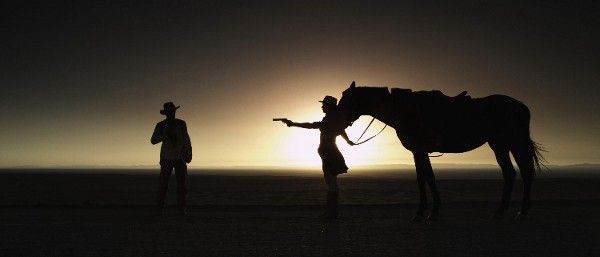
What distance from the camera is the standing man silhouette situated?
442 inches

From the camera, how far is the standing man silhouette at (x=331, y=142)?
36.9ft

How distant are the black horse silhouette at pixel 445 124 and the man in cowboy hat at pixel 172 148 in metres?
3.40

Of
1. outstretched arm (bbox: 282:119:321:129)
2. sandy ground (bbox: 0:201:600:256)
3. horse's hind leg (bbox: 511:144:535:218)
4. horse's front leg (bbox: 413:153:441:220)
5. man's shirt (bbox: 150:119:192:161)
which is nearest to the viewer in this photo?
sandy ground (bbox: 0:201:600:256)

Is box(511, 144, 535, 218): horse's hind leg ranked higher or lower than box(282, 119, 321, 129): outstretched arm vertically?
lower

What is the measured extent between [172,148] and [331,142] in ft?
10.8

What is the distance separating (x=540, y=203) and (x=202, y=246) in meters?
10.5

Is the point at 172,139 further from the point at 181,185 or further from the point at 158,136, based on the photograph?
the point at 181,185

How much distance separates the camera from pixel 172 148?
12.0 metres

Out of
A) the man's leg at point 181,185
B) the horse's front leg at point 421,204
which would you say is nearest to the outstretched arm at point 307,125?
the horse's front leg at point 421,204

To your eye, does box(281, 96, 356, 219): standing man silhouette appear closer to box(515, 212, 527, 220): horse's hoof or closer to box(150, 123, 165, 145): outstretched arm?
box(150, 123, 165, 145): outstretched arm

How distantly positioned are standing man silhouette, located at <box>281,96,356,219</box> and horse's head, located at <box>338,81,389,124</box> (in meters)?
0.17

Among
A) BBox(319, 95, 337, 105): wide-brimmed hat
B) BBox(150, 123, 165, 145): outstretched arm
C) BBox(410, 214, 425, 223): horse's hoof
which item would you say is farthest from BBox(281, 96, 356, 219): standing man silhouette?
BBox(150, 123, 165, 145): outstretched arm

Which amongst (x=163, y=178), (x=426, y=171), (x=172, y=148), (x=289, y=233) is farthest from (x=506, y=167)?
(x=163, y=178)

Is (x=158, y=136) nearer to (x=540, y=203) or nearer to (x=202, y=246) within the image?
(x=202, y=246)
